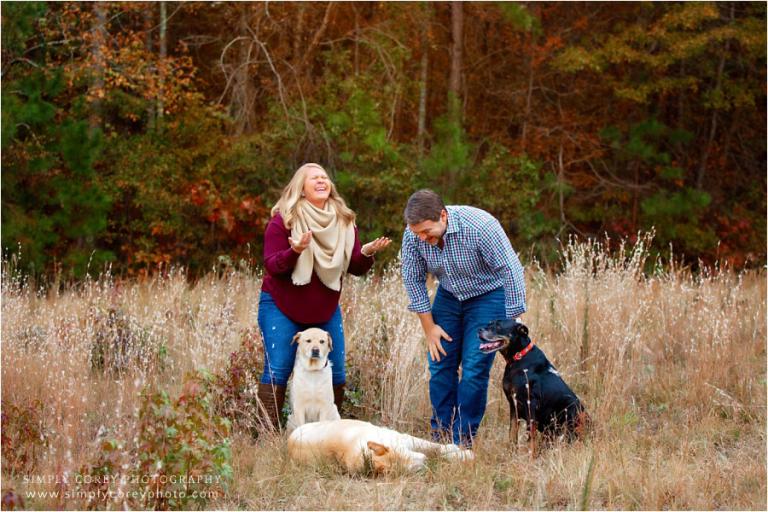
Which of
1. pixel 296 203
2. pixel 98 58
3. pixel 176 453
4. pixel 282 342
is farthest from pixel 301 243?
pixel 98 58

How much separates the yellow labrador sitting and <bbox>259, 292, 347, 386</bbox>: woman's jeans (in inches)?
4.0

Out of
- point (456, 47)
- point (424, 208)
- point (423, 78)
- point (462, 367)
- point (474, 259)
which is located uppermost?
point (456, 47)

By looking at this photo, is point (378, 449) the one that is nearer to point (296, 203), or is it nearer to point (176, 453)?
point (176, 453)

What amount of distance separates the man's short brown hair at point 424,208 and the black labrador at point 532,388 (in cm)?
75

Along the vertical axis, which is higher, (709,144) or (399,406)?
(709,144)

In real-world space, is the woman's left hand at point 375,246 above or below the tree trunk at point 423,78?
below

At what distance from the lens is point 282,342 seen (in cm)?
579

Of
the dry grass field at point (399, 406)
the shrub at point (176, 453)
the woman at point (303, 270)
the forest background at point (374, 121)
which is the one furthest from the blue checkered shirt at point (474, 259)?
the forest background at point (374, 121)

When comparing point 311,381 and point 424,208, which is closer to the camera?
point 424,208

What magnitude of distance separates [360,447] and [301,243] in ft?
4.12

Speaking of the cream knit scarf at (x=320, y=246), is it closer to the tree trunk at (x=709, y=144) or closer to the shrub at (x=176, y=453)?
the shrub at (x=176, y=453)

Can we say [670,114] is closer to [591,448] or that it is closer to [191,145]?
[191,145]

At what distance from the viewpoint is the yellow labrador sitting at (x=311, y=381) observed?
5648mm

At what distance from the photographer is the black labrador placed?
5.36 metres
